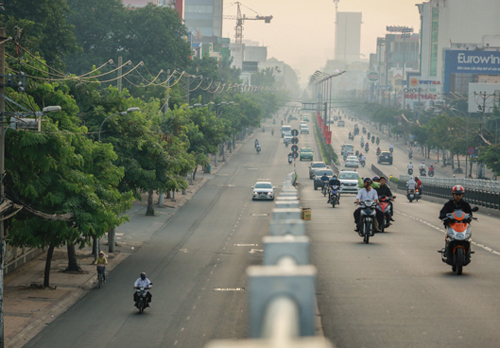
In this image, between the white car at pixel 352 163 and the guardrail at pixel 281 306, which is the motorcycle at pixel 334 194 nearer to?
the guardrail at pixel 281 306

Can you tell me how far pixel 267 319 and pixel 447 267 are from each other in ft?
61.1

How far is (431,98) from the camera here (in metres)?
167

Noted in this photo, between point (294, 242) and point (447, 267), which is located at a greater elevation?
point (294, 242)

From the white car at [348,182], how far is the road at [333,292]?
15.2 metres

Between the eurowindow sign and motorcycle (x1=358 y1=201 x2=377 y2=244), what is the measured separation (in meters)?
126

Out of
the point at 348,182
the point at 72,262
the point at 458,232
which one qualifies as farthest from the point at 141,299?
the point at 348,182

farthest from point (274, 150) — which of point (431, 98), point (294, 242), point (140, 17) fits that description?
point (294, 242)

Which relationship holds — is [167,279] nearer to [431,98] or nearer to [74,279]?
[74,279]

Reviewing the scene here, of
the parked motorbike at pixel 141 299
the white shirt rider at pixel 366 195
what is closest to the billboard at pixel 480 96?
the white shirt rider at pixel 366 195

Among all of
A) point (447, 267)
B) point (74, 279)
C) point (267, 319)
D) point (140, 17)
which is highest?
point (140, 17)

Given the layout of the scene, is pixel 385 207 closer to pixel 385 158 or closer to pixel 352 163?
pixel 352 163

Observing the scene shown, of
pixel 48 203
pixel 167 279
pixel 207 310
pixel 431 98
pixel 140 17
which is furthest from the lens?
pixel 431 98

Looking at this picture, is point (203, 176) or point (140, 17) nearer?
point (203, 176)

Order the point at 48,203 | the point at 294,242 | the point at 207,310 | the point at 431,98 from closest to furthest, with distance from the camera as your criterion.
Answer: the point at 294,242
the point at 207,310
the point at 48,203
the point at 431,98
